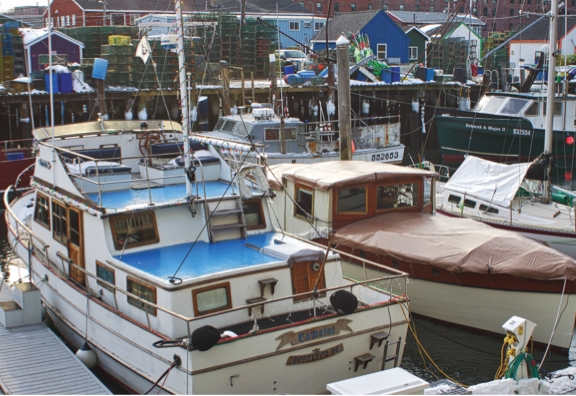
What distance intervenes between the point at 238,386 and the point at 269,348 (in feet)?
2.15

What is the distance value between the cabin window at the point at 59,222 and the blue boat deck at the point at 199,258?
2046 mm

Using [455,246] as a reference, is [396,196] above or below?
above

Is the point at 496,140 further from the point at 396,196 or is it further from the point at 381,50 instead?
the point at 396,196

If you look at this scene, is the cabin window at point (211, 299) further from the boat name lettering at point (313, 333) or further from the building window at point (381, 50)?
the building window at point (381, 50)

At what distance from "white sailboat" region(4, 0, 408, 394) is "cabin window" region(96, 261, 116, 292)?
2cm

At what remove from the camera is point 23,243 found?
1537 cm

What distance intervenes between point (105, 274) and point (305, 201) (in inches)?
225

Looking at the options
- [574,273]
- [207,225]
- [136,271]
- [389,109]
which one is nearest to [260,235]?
[207,225]

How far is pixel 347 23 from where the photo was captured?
1989 inches

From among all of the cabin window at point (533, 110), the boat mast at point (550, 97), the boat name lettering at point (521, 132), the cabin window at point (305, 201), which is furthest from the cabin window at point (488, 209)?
the cabin window at point (533, 110)

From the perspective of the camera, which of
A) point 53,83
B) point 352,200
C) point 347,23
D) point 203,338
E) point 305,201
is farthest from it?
point 347,23

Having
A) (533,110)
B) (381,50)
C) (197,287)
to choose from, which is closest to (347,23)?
(381,50)

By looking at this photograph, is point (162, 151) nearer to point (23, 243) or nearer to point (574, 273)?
point (23, 243)

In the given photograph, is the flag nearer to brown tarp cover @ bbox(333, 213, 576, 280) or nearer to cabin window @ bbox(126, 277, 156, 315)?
cabin window @ bbox(126, 277, 156, 315)
